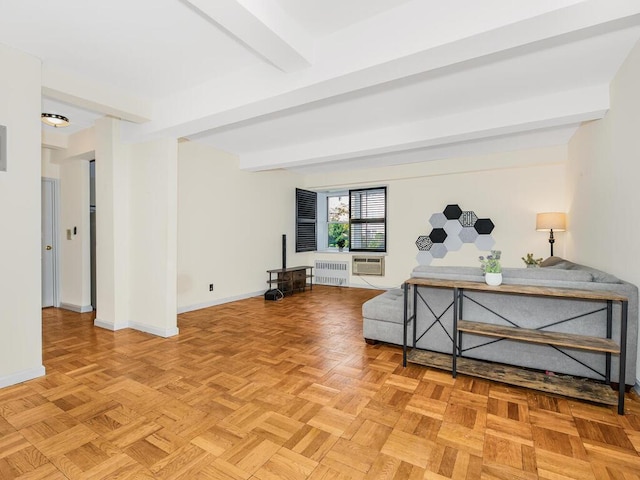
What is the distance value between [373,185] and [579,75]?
13.0 feet

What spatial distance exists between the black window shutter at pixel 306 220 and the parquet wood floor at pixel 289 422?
13.5 feet

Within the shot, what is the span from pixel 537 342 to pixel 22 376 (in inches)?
149

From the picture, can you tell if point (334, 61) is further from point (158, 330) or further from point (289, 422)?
point (158, 330)

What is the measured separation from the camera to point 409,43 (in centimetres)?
199

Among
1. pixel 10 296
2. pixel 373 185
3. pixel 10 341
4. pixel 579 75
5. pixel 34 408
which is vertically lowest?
pixel 34 408

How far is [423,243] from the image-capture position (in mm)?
6004

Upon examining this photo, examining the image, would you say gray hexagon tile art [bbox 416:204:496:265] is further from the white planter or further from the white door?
the white door

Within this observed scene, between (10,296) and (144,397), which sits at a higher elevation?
(10,296)

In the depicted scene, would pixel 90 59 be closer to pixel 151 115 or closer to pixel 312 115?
pixel 151 115

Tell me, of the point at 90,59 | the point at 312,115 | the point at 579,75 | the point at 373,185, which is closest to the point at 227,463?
the point at 90,59

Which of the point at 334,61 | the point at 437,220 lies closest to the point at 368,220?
the point at 437,220

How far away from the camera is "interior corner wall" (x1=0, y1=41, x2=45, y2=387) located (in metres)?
2.40

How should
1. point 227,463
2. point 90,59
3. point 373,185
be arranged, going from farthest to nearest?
point 373,185, point 90,59, point 227,463

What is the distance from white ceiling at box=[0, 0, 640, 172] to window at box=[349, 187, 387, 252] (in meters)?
2.59
